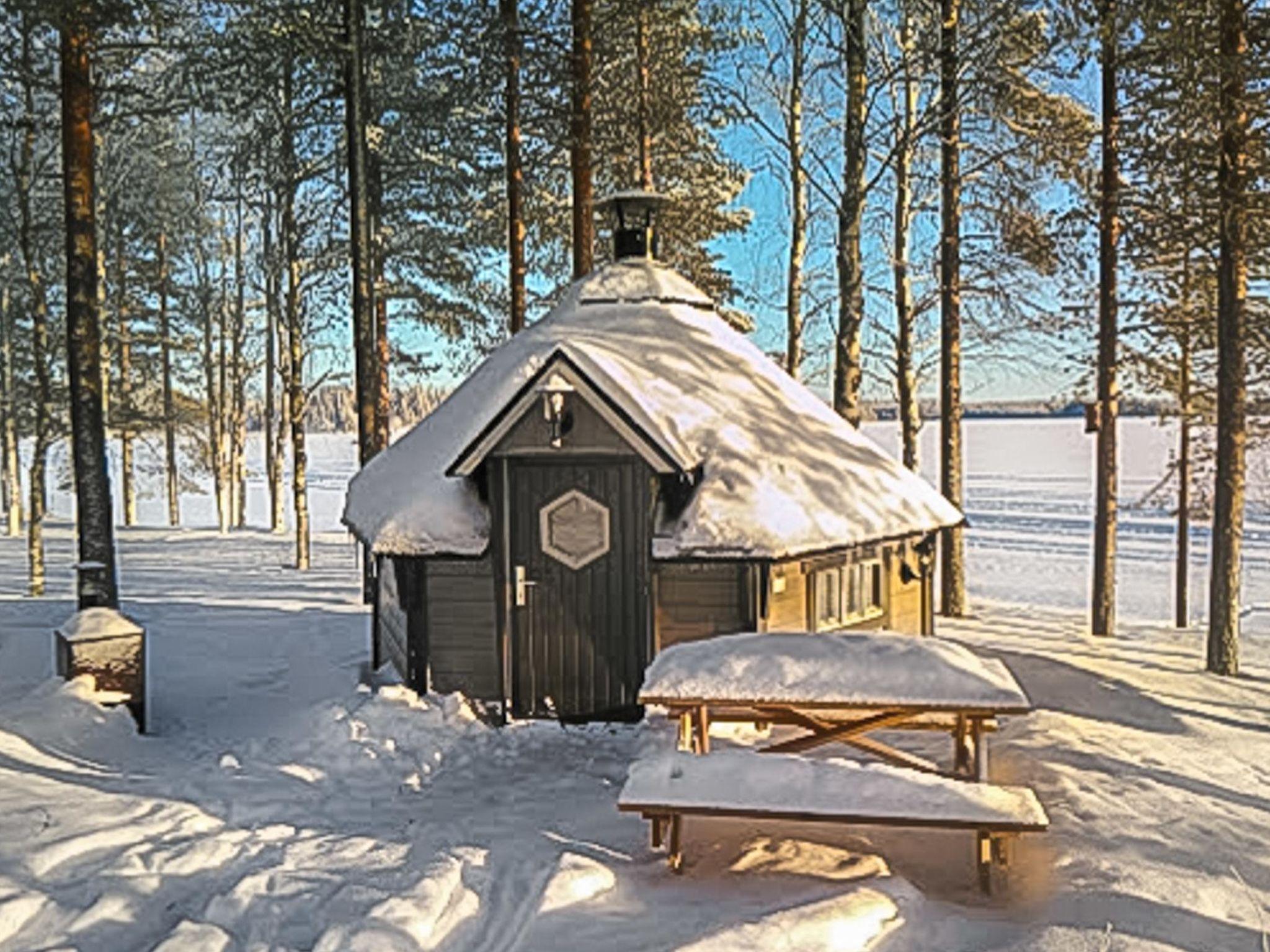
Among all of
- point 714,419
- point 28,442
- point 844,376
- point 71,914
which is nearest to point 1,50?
point 714,419

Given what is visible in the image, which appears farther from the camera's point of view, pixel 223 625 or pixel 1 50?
pixel 223 625

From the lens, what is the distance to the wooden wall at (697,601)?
9844 mm

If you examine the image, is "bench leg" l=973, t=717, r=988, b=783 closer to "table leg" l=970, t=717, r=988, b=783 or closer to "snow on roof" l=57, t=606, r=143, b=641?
"table leg" l=970, t=717, r=988, b=783

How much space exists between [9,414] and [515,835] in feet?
89.6

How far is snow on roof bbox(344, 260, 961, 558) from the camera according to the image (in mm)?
9828

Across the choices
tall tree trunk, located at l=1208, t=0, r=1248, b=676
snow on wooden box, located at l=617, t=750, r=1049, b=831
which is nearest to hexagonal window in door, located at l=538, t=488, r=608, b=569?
snow on wooden box, located at l=617, t=750, r=1049, b=831

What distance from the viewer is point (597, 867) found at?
5.74 metres

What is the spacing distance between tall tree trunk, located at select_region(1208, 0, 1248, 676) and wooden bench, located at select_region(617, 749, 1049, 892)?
27.6 ft

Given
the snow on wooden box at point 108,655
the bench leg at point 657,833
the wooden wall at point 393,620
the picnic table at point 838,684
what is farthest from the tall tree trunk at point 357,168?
the bench leg at point 657,833

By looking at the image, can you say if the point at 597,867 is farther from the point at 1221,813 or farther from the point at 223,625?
→ the point at 223,625

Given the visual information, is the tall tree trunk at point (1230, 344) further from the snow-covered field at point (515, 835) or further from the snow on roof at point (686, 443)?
the snow on roof at point (686, 443)

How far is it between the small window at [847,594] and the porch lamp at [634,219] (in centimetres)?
573

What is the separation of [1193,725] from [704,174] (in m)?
16.0

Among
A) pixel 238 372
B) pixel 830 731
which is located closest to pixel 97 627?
pixel 830 731
